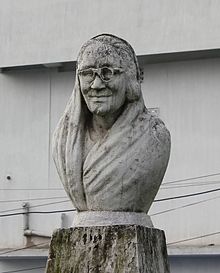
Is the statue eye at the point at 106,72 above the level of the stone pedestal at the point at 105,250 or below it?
above

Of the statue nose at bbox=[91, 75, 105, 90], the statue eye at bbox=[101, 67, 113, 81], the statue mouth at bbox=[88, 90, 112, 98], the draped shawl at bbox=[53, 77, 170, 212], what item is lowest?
the draped shawl at bbox=[53, 77, 170, 212]

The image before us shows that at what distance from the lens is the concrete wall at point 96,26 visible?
24938 mm

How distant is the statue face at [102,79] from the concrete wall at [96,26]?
1754 centimetres

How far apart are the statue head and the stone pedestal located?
2.64 feet

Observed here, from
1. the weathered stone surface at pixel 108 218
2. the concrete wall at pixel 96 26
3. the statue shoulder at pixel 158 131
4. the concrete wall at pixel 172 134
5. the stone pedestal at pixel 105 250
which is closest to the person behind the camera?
the stone pedestal at pixel 105 250

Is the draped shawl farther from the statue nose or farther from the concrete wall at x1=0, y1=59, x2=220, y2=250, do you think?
the concrete wall at x1=0, y1=59, x2=220, y2=250

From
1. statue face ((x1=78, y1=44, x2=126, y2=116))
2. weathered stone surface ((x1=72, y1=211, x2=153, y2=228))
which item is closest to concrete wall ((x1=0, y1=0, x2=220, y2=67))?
statue face ((x1=78, y1=44, x2=126, y2=116))

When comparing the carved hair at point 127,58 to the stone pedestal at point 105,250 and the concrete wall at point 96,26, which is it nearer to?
the stone pedestal at point 105,250

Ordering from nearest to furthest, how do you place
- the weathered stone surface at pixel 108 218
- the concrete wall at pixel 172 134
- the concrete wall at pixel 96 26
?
the weathered stone surface at pixel 108 218
the concrete wall at pixel 96 26
the concrete wall at pixel 172 134

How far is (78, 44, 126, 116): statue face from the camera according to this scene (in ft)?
24.1

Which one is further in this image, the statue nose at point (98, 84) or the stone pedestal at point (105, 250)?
the statue nose at point (98, 84)

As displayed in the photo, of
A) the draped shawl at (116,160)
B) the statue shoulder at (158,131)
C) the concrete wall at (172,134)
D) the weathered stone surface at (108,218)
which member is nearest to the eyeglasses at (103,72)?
the draped shawl at (116,160)

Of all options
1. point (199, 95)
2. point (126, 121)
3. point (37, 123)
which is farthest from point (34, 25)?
point (126, 121)

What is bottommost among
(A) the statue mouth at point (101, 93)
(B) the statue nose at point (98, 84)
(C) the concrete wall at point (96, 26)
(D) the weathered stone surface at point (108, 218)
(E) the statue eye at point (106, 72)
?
(D) the weathered stone surface at point (108, 218)
